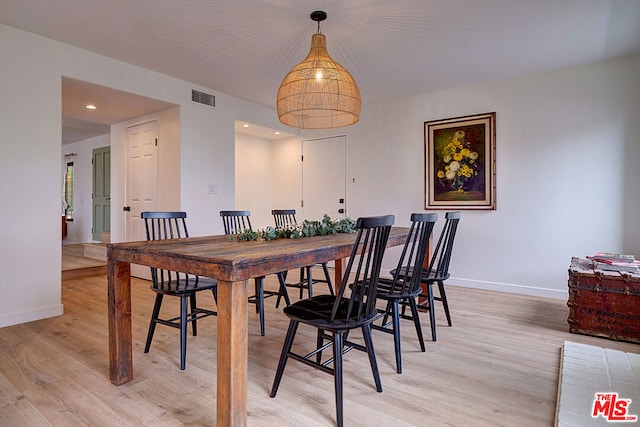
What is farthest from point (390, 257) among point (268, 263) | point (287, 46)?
point (268, 263)

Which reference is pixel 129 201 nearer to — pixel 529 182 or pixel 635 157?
pixel 529 182

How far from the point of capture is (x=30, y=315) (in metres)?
2.93

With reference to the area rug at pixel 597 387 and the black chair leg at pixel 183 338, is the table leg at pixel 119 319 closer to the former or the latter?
the black chair leg at pixel 183 338

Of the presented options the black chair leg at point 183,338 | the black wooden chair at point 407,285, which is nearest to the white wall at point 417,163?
the black chair leg at point 183,338

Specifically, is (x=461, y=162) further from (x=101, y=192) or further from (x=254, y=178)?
(x=101, y=192)

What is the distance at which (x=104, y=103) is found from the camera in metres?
3.99

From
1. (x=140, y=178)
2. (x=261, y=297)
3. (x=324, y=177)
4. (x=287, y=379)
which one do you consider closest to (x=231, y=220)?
(x=261, y=297)

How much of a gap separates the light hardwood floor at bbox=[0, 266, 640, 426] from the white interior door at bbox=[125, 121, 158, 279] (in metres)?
1.81

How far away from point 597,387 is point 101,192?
7.81m

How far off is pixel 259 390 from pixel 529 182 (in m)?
3.59

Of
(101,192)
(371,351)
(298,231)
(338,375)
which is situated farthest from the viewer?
(101,192)

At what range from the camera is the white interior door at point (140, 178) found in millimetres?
4418

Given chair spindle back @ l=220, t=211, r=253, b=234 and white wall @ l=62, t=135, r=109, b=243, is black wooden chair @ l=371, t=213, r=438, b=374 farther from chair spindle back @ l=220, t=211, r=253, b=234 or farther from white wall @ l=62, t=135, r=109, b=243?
white wall @ l=62, t=135, r=109, b=243

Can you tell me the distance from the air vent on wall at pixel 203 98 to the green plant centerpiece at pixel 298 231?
8.66ft
